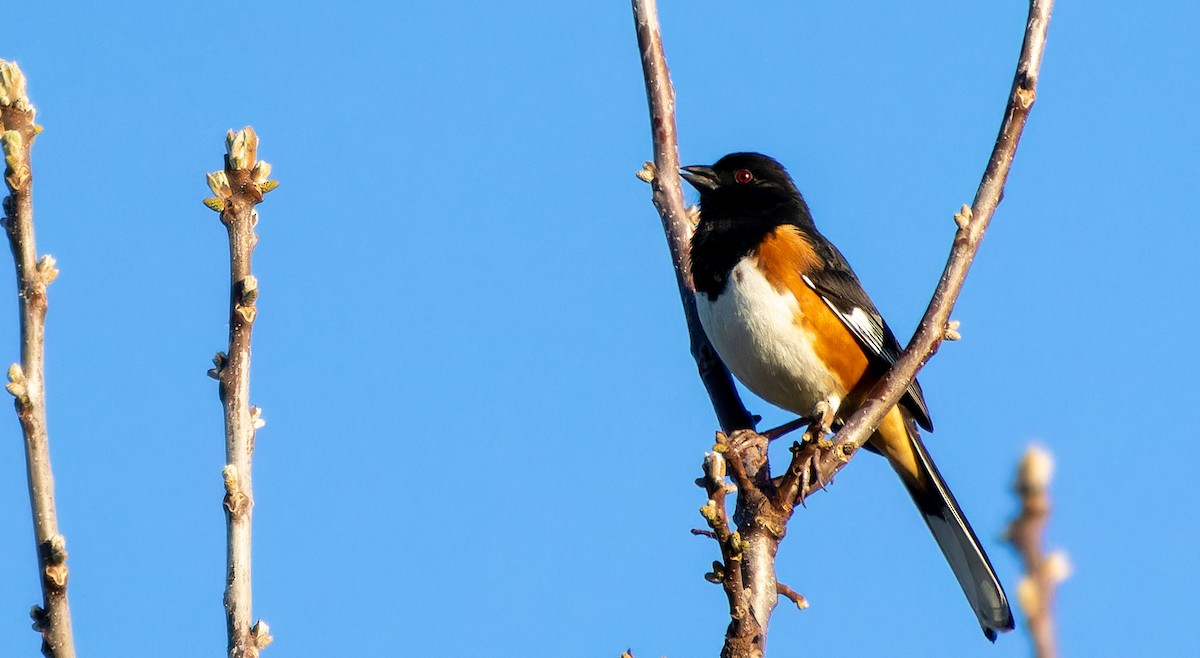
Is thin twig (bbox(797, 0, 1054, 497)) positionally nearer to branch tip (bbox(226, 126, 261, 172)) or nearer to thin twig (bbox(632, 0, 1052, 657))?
thin twig (bbox(632, 0, 1052, 657))

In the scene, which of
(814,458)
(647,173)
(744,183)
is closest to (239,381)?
(814,458)

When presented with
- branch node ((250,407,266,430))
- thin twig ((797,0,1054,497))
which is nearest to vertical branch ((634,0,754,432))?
thin twig ((797,0,1054,497))

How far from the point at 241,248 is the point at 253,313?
112 millimetres

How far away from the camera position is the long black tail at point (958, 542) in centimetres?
432

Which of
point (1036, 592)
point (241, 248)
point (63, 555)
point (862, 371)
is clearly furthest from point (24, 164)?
point (862, 371)

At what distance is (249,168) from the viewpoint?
1940 mm

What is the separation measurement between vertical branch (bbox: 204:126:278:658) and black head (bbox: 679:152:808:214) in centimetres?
391

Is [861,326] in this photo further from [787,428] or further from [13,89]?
[13,89]

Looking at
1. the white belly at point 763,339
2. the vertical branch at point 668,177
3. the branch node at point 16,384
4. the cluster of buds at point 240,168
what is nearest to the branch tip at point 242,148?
the cluster of buds at point 240,168

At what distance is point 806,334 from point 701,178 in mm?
1090

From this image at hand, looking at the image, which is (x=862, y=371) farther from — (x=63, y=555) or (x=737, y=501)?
(x=63, y=555)

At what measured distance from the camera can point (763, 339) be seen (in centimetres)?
495

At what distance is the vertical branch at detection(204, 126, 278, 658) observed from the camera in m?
1.78

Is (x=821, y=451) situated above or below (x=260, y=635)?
above
